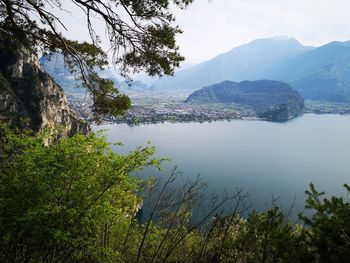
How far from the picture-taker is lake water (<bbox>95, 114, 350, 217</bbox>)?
228 feet

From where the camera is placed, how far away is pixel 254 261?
12.2m

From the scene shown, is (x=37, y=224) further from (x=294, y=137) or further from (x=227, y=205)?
(x=294, y=137)

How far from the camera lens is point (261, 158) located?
101m

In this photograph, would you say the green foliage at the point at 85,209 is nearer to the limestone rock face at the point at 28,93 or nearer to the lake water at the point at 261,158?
the lake water at the point at 261,158

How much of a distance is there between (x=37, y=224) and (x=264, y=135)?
149 meters

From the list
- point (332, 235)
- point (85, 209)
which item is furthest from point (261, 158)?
point (85, 209)

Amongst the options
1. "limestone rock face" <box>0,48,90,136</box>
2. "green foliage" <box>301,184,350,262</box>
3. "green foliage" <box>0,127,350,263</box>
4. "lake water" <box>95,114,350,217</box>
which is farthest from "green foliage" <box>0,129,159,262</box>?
"limestone rock face" <box>0,48,90,136</box>

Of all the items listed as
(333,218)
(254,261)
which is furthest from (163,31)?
(254,261)

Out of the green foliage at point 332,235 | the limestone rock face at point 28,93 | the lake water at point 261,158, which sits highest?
the limestone rock face at point 28,93

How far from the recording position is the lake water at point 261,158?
6950cm

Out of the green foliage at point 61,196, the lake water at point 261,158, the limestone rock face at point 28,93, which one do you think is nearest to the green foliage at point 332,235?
the green foliage at point 61,196

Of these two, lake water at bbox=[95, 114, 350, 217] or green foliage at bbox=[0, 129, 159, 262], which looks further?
lake water at bbox=[95, 114, 350, 217]

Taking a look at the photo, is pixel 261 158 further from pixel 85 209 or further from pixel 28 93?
pixel 85 209

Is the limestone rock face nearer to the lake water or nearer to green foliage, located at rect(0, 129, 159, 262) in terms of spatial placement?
the lake water
